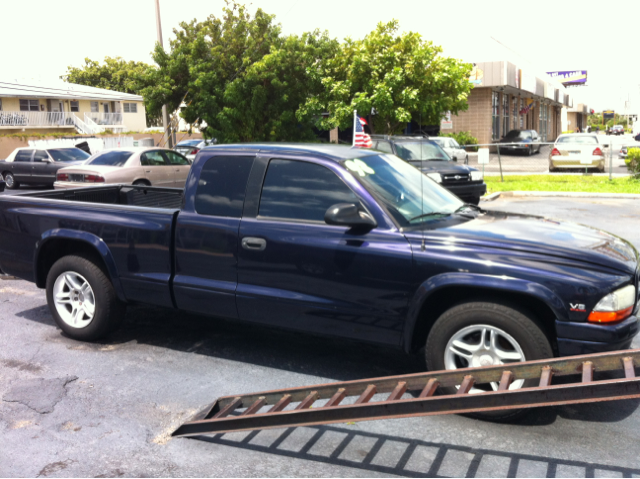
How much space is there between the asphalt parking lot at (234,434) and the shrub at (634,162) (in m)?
16.5

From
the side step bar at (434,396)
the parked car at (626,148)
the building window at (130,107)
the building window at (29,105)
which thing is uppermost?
the building window at (130,107)

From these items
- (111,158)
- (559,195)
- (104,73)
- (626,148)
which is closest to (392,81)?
(559,195)

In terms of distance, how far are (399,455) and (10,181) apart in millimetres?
23956

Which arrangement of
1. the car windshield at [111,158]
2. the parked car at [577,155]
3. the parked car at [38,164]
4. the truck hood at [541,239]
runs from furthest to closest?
the parked car at [38,164], the parked car at [577,155], the car windshield at [111,158], the truck hood at [541,239]

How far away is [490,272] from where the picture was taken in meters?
4.04

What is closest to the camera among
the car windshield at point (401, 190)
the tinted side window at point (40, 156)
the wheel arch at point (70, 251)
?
the car windshield at point (401, 190)

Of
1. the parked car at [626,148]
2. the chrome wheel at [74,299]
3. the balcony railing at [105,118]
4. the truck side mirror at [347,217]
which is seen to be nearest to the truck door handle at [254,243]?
the truck side mirror at [347,217]

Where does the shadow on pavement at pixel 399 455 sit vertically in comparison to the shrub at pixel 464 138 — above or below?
below

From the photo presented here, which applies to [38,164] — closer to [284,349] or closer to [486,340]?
[284,349]

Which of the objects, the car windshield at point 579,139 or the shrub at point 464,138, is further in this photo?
the shrub at point 464,138

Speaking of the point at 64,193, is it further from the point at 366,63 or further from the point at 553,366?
the point at 366,63

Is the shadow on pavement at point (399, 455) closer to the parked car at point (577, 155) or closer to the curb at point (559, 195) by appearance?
the curb at point (559, 195)

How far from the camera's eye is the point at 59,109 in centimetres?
4981

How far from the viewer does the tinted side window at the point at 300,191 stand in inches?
186
